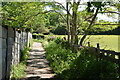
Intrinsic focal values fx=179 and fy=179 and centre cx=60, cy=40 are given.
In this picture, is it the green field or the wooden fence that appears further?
the green field

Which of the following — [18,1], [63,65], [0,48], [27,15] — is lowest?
[63,65]

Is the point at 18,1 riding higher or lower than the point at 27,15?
higher

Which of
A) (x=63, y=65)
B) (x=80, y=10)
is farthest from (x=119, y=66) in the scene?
(x=80, y=10)

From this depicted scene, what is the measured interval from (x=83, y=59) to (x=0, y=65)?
8.13 ft

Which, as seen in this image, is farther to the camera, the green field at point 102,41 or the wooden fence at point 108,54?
the green field at point 102,41

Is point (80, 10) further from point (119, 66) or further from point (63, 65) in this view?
point (119, 66)

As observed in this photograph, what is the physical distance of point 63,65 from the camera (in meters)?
6.35

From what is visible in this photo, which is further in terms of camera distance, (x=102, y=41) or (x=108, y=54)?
(x=102, y=41)

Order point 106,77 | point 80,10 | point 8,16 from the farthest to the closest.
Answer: point 8,16, point 80,10, point 106,77

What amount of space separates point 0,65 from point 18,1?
775 centimetres

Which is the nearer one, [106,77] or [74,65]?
[106,77]

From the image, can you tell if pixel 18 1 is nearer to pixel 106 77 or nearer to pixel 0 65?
pixel 0 65

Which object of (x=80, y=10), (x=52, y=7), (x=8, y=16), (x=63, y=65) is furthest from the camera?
(x=8, y=16)

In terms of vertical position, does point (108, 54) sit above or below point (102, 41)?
below
